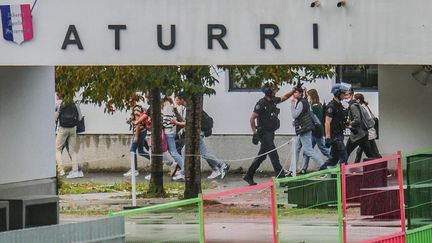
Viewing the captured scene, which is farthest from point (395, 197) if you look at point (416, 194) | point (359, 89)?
point (359, 89)

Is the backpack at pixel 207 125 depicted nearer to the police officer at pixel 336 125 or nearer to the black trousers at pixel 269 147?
the black trousers at pixel 269 147

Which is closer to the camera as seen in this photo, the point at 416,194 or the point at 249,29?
the point at 249,29

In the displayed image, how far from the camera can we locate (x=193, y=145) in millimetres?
25422

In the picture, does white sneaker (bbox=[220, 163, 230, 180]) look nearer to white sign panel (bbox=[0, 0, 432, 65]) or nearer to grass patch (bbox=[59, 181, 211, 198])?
grass patch (bbox=[59, 181, 211, 198])

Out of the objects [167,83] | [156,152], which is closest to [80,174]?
[156,152]

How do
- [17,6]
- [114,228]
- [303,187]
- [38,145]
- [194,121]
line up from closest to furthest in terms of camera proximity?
[114,228], [17,6], [38,145], [303,187], [194,121]

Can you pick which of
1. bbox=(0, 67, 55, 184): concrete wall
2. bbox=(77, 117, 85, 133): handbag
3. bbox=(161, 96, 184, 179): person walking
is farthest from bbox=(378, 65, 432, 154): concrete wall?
bbox=(77, 117, 85, 133): handbag

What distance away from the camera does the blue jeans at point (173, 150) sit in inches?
1208

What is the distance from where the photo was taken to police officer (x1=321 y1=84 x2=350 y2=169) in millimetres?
27438

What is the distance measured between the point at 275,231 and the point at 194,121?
10329mm

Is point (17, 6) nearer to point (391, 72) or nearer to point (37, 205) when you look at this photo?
point (37, 205)

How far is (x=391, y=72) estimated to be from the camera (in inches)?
674

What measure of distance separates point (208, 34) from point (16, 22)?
1.78 metres

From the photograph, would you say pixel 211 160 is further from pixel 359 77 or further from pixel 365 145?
pixel 359 77
